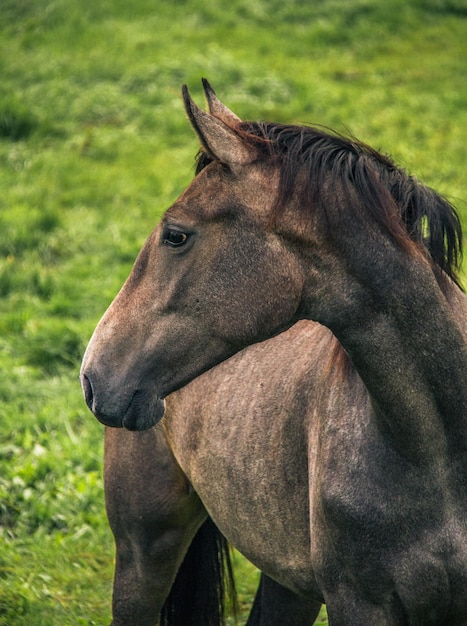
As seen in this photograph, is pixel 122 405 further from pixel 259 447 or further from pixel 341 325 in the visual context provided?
pixel 259 447

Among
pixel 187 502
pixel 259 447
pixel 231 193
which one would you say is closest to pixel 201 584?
pixel 187 502

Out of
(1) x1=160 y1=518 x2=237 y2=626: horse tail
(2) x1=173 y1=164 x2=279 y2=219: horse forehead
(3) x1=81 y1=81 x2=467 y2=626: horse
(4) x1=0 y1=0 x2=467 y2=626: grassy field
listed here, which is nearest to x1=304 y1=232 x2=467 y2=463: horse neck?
(3) x1=81 y1=81 x2=467 y2=626: horse

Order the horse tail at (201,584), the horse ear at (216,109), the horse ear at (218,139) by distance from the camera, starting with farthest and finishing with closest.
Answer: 1. the horse tail at (201,584)
2. the horse ear at (216,109)
3. the horse ear at (218,139)

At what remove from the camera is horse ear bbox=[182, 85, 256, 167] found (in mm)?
2564

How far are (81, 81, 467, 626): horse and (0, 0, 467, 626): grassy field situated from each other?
6.93ft

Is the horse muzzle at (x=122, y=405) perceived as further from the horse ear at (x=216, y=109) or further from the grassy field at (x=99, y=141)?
the grassy field at (x=99, y=141)

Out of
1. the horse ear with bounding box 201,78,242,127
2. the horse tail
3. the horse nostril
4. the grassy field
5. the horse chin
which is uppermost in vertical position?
the horse ear with bounding box 201,78,242,127

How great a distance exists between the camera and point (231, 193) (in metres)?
2.68

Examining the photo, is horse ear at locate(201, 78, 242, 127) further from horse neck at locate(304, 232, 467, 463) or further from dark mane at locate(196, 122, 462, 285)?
horse neck at locate(304, 232, 467, 463)

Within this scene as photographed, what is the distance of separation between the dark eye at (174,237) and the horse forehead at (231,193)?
2.1 inches

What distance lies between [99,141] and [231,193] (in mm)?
8230

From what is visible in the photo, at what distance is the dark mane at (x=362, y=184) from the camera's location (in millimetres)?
2693

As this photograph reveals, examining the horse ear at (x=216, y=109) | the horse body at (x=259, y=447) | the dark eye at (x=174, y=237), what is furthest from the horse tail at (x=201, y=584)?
the horse ear at (x=216, y=109)

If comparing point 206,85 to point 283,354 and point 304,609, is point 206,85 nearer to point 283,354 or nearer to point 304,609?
point 283,354
